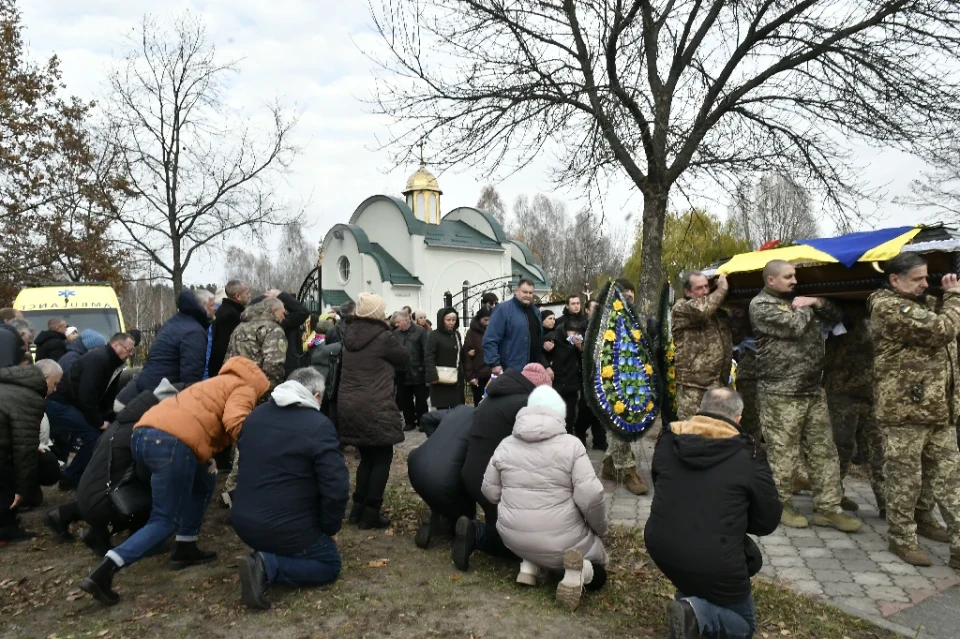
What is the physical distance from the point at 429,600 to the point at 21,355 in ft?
17.3

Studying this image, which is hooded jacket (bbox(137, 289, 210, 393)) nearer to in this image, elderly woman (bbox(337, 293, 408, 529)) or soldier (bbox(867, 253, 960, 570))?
elderly woman (bbox(337, 293, 408, 529))

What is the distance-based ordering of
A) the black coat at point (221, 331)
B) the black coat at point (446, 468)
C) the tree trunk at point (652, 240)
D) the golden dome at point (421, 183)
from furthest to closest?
1. the golden dome at point (421, 183)
2. the tree trunk at point (652, 240)
3. the black coat at point (221, 331)
4. the black coat at point (446, 468)

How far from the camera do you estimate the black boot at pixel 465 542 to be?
443 centimetres

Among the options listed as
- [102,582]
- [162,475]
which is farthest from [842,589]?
[102,582]

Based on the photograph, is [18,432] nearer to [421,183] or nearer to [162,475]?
[162,475]

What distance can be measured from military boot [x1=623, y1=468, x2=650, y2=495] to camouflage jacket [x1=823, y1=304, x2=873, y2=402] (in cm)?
195

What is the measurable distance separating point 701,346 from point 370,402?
291 centimetres

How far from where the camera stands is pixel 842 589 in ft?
14.1

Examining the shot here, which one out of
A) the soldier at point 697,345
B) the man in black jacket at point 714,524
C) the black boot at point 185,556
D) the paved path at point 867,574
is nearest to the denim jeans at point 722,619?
the man in black jacket at point 714,524

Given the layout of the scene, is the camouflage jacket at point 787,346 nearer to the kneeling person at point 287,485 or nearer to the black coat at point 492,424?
the black coat at point 492,424

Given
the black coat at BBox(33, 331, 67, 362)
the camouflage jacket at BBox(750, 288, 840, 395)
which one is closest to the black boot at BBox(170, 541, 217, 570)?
the camouflage jacket at BBox(750, 288, 840, 395)

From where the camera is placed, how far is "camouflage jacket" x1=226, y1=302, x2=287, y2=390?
5855 mm

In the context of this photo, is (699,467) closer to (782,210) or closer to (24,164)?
(24,164)

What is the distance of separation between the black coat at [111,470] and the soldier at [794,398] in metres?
4.60
